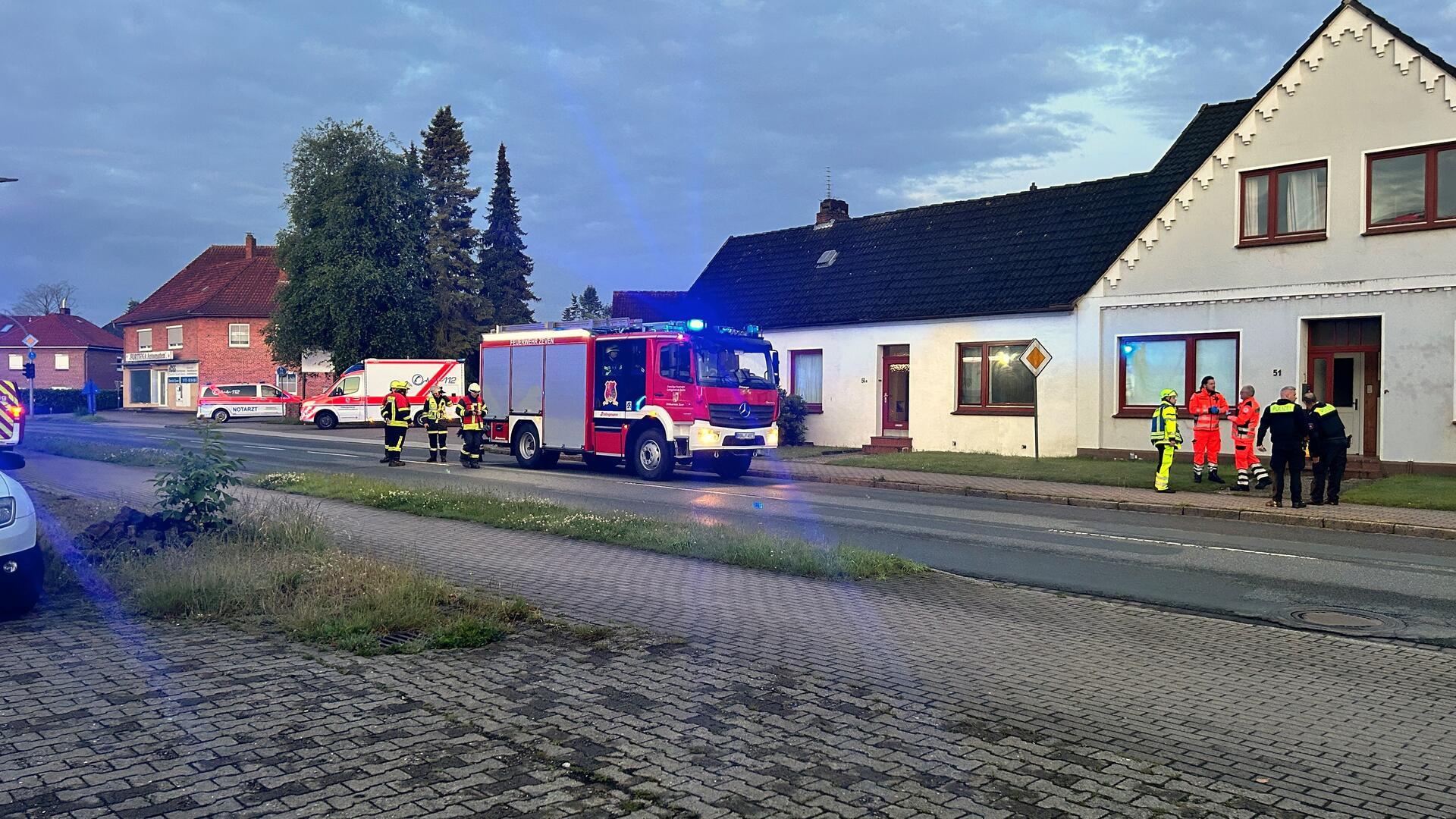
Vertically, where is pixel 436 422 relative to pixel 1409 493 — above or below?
above

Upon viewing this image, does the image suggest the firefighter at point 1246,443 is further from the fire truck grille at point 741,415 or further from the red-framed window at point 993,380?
the fire truck grille at point 741,415

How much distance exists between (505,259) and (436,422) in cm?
4499

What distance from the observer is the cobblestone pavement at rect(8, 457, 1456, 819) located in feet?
14.5

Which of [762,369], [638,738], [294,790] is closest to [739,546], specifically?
[638,738]

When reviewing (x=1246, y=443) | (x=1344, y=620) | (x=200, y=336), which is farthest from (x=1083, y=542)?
(x=200, y=336)

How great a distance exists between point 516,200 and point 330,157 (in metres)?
22.3

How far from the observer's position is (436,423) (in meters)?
24.5

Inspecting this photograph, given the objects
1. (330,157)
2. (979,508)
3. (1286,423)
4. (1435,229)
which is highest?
(330,157)

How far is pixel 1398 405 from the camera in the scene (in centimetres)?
1966

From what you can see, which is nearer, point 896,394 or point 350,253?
point 896,394

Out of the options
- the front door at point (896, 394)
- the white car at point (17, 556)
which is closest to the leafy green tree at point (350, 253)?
the front door at point (896, 394)

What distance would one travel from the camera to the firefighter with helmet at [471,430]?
78.6 ft

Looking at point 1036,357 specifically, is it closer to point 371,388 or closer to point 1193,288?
point 1193,288

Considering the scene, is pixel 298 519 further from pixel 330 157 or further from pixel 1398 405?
pixel 330 157
